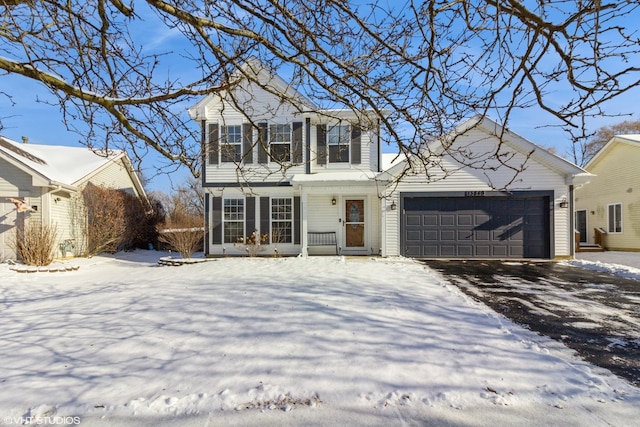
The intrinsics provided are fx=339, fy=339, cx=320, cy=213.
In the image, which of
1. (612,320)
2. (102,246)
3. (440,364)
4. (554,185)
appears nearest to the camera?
(440,364)

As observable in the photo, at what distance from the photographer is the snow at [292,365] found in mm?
2660

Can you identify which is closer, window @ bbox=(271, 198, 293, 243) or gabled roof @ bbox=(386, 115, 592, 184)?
gabled roof @ bbox=(386, 115, 592, 184)

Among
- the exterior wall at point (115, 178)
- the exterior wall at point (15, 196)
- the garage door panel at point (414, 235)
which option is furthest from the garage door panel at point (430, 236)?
the exterior wall at point (15, 196)

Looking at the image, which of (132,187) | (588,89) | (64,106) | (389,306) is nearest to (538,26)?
(588,89)

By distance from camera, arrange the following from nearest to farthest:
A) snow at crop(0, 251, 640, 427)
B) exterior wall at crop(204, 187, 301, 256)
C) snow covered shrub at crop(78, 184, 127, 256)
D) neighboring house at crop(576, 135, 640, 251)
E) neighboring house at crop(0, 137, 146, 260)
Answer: snow at crop(0, 251, 640, 427)
neighboring house at crop(0, 137, 146, 260)
exterior wall at crop(204, 187, 301, 256)
snow covered shrub at crop(78, 184, 127, 256)
neighboring house at crop(576, 135, 640, 251)

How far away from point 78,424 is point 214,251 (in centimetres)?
1082

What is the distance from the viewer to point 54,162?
15.1 m

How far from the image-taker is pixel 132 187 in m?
20.0

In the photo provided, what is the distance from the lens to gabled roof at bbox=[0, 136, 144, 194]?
1229 cm

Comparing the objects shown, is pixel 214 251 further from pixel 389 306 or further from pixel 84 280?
pixel 389 306

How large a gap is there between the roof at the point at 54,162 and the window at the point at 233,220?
13.3 ft

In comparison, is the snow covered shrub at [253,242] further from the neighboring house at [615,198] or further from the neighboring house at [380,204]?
the neighboring house at [615,198]

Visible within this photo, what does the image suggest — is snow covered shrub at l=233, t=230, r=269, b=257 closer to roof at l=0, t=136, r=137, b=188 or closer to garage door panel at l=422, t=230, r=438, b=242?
roof at l=0, t=136, r=137, b=188

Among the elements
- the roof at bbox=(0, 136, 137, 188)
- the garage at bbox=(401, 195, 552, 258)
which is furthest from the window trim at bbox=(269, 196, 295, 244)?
the roof at bbox=(0, 136, 137, 188)
